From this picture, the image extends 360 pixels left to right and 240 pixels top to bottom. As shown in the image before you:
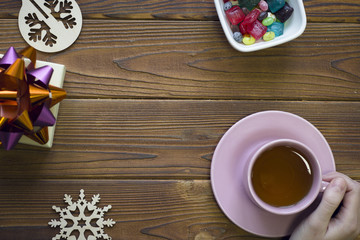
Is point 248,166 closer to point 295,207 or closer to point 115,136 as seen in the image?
point 295,207

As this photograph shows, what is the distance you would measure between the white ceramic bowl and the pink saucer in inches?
5.8

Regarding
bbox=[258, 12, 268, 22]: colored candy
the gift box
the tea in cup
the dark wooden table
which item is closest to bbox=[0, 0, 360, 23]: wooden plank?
the dark wooden table

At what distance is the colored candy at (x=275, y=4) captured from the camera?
749mm

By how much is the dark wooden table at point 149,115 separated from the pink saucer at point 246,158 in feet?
0.15

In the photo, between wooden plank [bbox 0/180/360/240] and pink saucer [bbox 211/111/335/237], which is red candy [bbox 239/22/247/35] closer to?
pink saucer [bbox 211/111/335/237]

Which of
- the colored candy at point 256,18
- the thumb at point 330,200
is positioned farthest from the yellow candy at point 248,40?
the thumb at point 330,200

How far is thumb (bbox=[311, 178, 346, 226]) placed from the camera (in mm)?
694

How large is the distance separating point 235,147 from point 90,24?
1.43 ft

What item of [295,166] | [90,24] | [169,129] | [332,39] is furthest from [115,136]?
[332,39]

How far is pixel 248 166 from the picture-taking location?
26.3 inches

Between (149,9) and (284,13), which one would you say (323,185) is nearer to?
(284,13)

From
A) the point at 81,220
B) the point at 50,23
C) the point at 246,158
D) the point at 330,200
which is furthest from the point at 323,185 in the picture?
the point at 50,23

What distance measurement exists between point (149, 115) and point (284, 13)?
38 centimetres

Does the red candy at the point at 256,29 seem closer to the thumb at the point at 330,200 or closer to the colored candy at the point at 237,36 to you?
the colored candy at the point at 237,36
